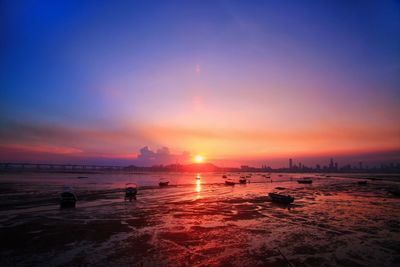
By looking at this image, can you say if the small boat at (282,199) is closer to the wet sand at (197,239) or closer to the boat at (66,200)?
the wet sand at (197,239)

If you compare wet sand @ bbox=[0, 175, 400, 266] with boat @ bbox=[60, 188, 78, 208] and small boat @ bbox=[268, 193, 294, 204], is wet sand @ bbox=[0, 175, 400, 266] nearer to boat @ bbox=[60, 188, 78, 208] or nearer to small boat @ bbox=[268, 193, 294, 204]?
boat @ bbox=[60, 188, 78, 208]

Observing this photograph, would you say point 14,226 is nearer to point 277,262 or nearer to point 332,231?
point 277,262

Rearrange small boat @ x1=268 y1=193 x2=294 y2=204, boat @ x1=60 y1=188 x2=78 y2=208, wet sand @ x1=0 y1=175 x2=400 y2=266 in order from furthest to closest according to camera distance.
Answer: small boat @ x1=268 y1=193 x2=294 y2=204
boat @ x1=60 y1=188 x2=78 y2=208
wet sand @ x1=0 y1=175 x2=400 y2=266

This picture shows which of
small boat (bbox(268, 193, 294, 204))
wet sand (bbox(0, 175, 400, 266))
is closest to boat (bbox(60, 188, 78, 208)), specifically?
wet sand (bbox(0, 175, 400, 266))

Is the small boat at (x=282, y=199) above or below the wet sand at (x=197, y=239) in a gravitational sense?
above

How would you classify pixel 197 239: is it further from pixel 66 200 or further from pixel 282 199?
pixel 282 199

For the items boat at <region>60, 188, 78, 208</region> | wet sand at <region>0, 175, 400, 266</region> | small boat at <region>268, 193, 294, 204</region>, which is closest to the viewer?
wet sand at <region>0, 175, 400, 266</region>

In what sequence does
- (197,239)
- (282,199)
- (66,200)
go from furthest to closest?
(282,199) < (66,200) < (197,239)

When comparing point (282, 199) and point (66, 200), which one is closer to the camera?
point (66, 200)

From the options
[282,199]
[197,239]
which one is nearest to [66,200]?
[197,239]

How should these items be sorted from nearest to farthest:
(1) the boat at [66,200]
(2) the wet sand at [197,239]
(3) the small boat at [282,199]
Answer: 1. (2) the wet sand at [197,239]
2. (1) the boat at [66,200]
3. (3) the small boat at [282,199]

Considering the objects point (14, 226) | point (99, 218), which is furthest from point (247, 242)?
point (14, 226)

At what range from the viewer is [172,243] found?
2105 centimetres

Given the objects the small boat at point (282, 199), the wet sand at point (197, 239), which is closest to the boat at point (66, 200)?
the wet sand at point (197, 239)
